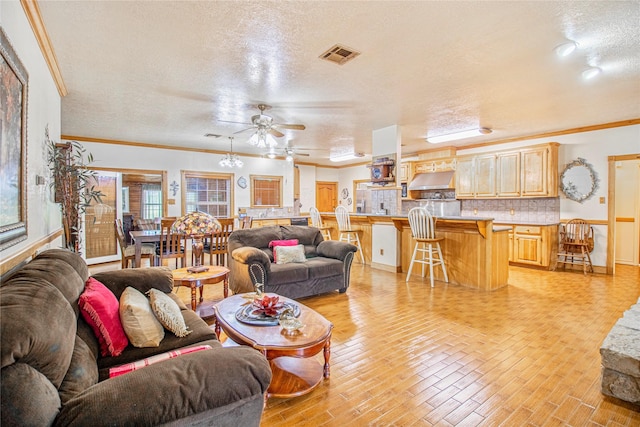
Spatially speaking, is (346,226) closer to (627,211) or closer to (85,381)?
(85,381)

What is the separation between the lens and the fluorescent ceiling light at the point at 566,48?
104 inches

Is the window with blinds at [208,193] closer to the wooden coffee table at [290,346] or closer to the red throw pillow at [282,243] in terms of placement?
the red throw pillow at [282,243]

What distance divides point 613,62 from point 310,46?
2.92m

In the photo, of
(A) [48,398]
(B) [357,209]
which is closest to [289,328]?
(A) [48,398]

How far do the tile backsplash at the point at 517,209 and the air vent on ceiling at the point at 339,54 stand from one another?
17.1 feet

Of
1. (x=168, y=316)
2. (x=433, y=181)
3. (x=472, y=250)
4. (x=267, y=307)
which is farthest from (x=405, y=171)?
(x=168, y=316)

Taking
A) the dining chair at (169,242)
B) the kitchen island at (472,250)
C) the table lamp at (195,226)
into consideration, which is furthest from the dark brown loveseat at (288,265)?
the kitchen island at (472,250)

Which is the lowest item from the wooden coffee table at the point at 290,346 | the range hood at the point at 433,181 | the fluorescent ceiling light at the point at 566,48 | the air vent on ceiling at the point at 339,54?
the wooden coffee table at the point at 290,346

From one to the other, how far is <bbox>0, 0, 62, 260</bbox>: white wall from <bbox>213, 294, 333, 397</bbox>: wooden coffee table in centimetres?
132

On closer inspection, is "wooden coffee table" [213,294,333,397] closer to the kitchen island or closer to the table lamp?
the table lamp

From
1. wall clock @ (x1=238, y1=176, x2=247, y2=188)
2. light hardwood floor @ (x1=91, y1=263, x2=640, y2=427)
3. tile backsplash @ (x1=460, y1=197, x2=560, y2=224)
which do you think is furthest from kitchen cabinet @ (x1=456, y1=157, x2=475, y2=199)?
wall clock @ (x1=238, y1=176, x2=247, y2=188)

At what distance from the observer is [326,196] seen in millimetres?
10984

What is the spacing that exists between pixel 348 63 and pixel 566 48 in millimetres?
1835

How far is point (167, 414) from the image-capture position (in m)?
0.99
